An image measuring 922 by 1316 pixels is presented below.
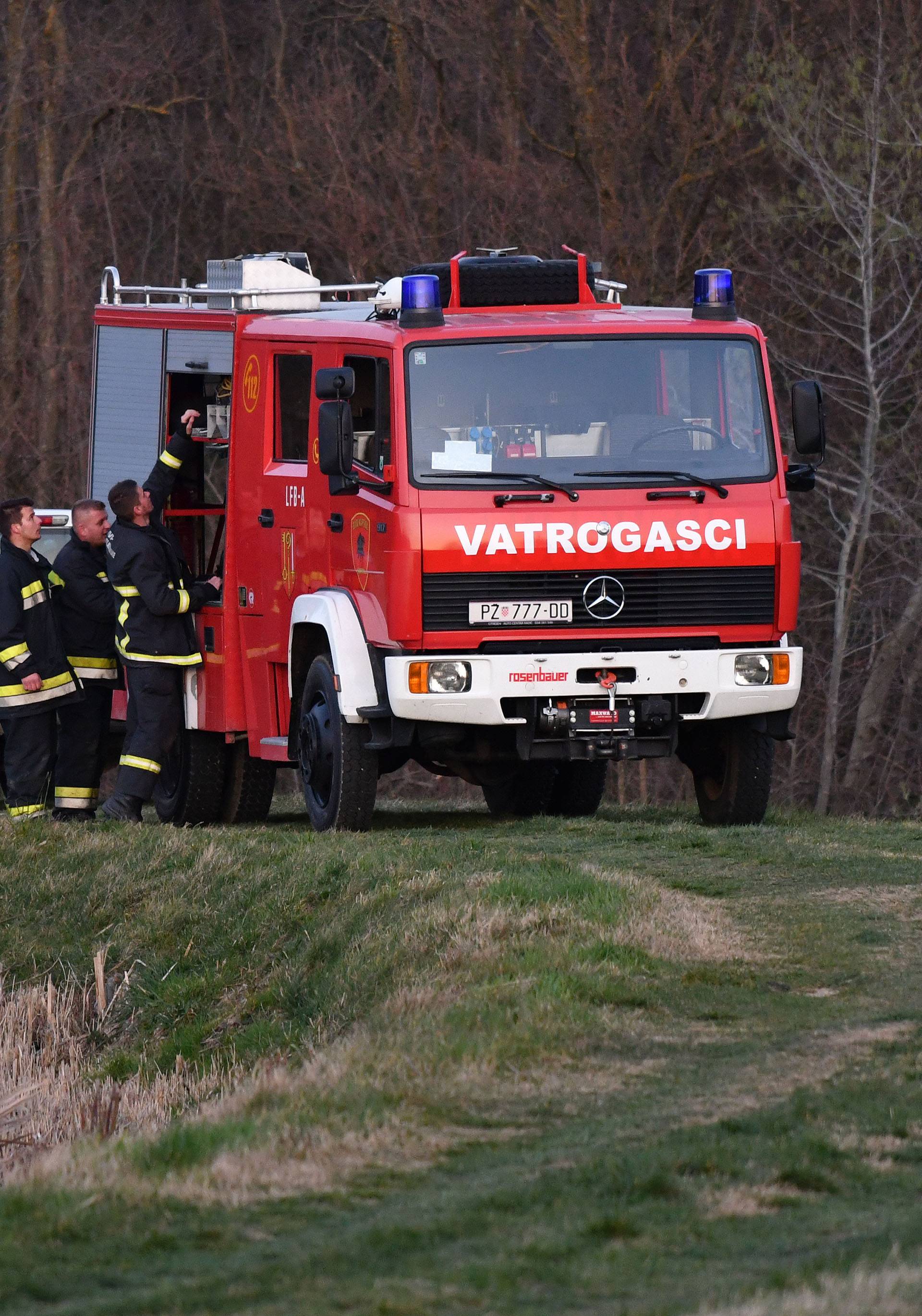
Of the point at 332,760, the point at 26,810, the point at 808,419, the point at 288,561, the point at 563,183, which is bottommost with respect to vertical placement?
the point at 26,810

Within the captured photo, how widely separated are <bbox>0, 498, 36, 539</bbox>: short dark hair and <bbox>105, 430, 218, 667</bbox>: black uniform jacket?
512mm

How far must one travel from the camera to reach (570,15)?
25.1m

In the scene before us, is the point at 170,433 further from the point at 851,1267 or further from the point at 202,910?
the point at 851,1267

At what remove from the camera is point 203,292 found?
39.5 ft

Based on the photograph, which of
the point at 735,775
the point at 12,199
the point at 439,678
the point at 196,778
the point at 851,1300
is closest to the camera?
the point at 851,1300

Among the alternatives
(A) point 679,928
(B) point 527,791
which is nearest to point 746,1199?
(A) point 679,928

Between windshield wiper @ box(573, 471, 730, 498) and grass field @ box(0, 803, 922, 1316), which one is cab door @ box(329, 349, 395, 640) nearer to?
windshield wiper @ box(573, 471, 730, 498)

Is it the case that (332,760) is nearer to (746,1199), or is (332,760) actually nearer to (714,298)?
(714,298)

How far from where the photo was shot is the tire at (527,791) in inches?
507

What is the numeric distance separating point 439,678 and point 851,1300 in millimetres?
6139

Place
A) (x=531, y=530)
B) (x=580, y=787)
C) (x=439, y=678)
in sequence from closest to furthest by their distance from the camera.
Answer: (x=531, y=530) → (x=439, y=678) → (x=580, y=787)

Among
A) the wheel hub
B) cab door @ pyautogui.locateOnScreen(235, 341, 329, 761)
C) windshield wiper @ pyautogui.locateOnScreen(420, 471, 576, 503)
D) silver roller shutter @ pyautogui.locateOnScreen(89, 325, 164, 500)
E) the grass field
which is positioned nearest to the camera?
the grass field

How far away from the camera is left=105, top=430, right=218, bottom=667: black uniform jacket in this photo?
1123cm

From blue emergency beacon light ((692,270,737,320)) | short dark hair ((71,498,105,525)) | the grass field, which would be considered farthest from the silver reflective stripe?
blue emergency beacon light ((692,270,737,320))
